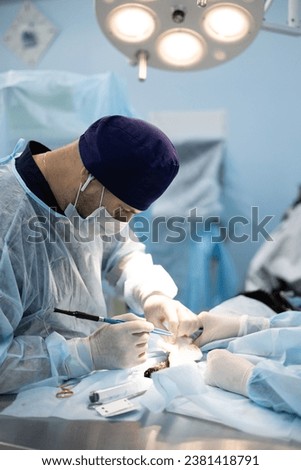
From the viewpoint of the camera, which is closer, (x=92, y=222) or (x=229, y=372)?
(x=229, y=372)

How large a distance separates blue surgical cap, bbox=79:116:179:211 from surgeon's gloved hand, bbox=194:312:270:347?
472 mm

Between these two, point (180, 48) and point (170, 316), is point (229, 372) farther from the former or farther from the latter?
point (180, 48)

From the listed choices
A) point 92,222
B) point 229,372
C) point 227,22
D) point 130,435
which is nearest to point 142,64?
point 227,22

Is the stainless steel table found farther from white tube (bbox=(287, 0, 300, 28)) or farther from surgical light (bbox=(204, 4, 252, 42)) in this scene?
white tube (bbox=(287, 0, 300, 28))

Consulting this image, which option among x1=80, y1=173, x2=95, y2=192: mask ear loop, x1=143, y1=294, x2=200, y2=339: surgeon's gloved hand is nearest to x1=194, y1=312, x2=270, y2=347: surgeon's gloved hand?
x1=143, y1=294, x2=200, y2=339: surgeon's gloved hand

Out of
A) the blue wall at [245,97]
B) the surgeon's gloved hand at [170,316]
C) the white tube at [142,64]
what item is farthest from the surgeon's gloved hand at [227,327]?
the blue wall at [245,97]

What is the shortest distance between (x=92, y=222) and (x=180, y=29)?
633 millimetres

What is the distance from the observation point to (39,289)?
1251 mm

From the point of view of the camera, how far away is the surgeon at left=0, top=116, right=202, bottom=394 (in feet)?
3.88

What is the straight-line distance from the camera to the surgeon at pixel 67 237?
1.18 m

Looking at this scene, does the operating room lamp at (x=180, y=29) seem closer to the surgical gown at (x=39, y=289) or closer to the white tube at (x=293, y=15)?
the white tube at (x=293, y=15)
